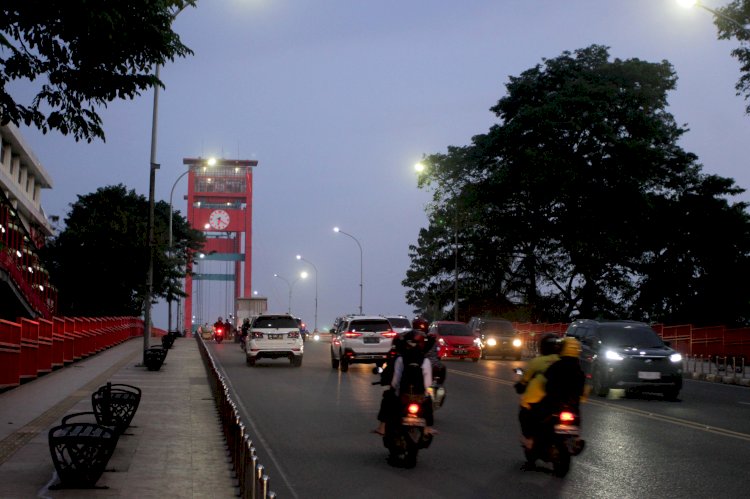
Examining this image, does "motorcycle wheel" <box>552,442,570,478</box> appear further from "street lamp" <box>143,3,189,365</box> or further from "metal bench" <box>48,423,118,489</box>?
Result: "street lamp" <box>143,3,189,365</box>

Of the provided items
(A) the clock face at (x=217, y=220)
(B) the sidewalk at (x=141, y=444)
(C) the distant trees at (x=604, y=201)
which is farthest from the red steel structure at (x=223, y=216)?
(B) the sidewalk at (x=141, y=444)

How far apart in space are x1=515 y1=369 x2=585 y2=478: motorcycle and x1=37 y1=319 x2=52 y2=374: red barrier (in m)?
17.6

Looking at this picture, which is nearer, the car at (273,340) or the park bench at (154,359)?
the park bench at (154,359)

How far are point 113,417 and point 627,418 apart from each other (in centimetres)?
887

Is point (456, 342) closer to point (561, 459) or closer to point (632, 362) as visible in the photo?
point (632, 362)

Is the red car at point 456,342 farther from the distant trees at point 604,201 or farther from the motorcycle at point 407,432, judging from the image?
the motorcycle at point 407,432

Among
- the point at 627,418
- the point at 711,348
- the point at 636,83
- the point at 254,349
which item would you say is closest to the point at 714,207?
the point at 636,83

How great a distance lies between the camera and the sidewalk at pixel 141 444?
29.8 ft

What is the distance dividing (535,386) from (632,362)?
11.9 meters

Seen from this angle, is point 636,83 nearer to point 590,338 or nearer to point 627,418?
point 590,338

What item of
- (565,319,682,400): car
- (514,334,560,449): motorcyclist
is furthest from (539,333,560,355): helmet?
(565,319,682,400): car

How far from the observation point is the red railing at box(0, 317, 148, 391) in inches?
786

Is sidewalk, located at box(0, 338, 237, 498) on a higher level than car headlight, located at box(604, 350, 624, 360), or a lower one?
lower

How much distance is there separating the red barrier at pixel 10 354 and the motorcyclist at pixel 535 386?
1224cm
